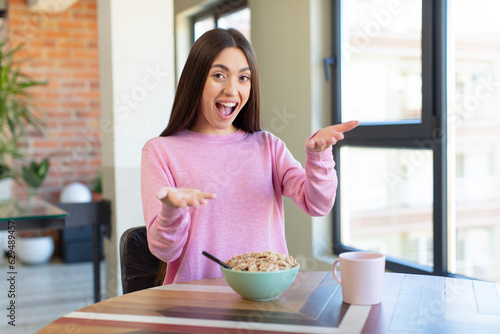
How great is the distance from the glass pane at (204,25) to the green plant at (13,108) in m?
1.31

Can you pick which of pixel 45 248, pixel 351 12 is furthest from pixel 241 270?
pixel 45 248

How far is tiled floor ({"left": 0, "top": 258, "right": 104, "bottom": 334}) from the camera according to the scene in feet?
A: 11.5

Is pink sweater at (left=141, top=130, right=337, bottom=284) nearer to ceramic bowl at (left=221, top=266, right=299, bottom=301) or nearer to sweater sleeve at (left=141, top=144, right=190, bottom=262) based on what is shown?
sweater sleeve at (left=141, top=144, right=190, bottom=262)

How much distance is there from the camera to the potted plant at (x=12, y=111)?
4.32 metres

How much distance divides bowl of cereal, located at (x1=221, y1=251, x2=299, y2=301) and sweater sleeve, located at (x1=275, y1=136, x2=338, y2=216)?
28 cm

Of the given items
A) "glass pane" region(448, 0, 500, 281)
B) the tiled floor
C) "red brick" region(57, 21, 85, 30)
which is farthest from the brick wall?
"glass pane" region(448, 0, 500, 281)

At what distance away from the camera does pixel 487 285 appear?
127cm

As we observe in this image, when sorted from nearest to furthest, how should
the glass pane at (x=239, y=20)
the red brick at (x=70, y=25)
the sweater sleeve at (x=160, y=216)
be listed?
the sweater sleeve at (x=160, y=216)
the glass pane at (x=239, y=20)
the red brick at (x=70, y=25)

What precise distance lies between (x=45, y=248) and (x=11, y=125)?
126 cm

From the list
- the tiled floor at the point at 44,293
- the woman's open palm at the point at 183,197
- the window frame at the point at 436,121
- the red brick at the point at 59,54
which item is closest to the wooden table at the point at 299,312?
the woman's open palm at the point at 183,197

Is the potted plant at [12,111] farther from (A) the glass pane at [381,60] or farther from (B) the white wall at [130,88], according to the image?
(A) the glass pane at [381,60]

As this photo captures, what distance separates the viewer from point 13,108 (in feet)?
15.1

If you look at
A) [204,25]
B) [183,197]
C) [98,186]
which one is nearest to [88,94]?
[98,186]

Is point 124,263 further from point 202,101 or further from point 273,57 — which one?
point 273,57
